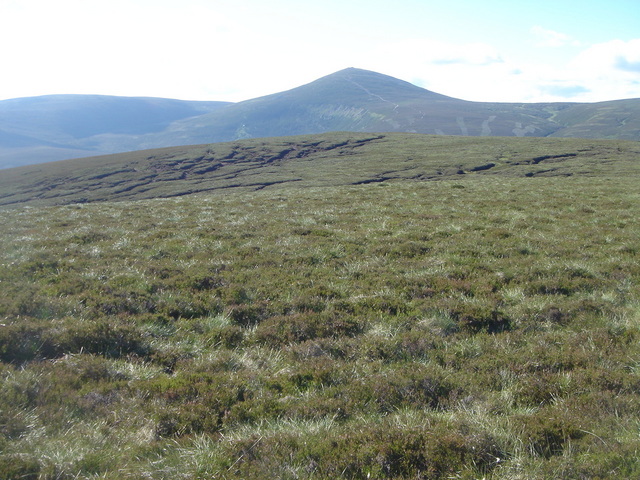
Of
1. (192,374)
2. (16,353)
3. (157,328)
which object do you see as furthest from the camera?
(157,328)

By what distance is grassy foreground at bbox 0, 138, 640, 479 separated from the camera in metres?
4.81

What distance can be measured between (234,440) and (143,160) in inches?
5108

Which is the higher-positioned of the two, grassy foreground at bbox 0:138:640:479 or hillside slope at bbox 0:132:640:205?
hillside slope at bbox 0:132:640:205

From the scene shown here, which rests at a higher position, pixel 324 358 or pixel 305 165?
pixel 305 165

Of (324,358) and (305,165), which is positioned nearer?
(324,358)

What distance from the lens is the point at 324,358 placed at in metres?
7.45

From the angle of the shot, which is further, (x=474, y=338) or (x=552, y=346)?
(x=474, y=338)

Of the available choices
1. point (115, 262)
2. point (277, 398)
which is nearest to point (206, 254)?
point (115, 262)

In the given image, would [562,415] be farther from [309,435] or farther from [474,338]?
[309,435]

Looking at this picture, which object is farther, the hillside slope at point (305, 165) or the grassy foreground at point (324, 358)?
the hillside slope at point (305, 165)

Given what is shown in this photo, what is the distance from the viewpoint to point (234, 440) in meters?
5.11

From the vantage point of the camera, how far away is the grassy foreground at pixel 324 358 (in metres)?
4.81

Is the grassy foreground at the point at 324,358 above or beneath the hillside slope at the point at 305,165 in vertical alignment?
beneath

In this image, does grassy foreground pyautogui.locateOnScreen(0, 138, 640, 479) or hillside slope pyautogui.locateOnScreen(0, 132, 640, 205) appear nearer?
grassy foreground pyautogui.locateOnScreen(0, 138, 640, 479)
